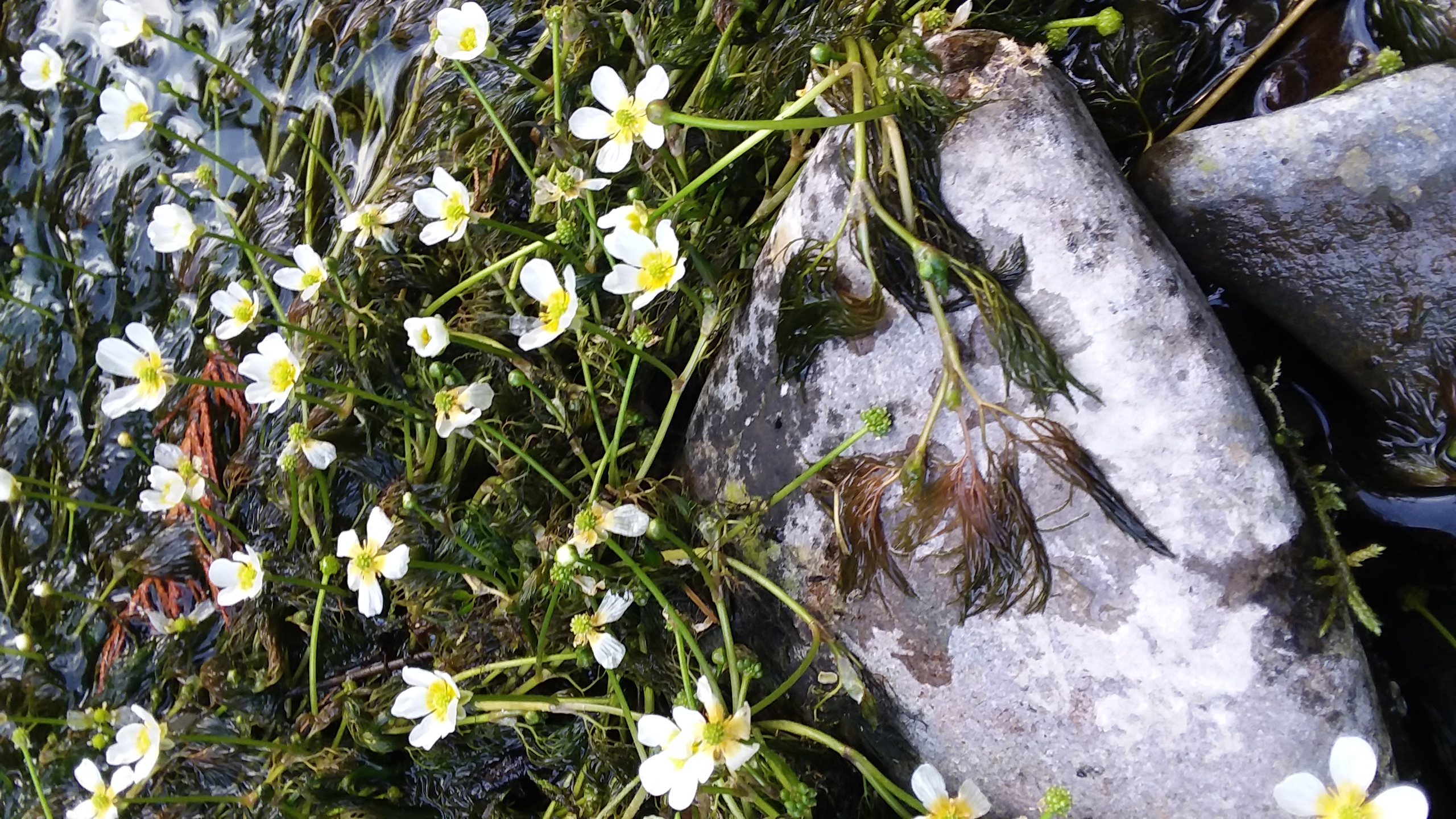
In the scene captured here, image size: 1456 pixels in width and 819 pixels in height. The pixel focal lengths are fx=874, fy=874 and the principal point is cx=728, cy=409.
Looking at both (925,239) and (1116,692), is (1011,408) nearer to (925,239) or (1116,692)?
(925,239)

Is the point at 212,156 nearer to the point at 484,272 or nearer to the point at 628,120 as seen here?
the point at 484,272

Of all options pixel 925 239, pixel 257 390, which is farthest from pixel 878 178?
pixel 257 390

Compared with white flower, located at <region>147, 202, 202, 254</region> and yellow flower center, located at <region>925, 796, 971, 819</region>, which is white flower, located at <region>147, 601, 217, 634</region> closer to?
white flower, located at <region>147, 202, 202, 254</region>

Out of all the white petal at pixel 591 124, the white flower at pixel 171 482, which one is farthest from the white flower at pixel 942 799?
the white flower at pixel 171 482

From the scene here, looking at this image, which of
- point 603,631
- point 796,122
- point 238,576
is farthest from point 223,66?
point 603,631

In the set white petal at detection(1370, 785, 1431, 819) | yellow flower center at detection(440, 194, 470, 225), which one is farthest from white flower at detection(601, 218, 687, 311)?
white petal at detection(1370, 785, 1431, 819)

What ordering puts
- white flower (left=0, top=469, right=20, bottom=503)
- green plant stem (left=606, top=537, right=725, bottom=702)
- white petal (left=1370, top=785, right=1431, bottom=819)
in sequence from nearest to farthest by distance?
1. white petal (left=1370, top=785, right=1431, bottom=819)
2. green plant stem (left=606, top=537, right=725, bottom=702)
3. white flower (left=0, top=469, right=20, bottom=503)
